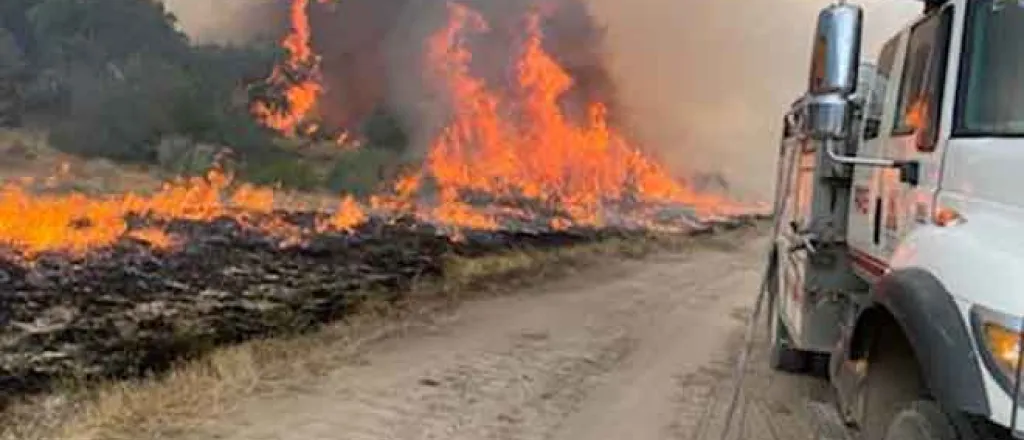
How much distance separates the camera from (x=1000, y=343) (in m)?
3.28

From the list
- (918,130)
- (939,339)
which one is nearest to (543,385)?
(918,130)

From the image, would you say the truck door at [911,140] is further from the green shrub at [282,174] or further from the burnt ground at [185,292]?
the green shrub at [282,174]

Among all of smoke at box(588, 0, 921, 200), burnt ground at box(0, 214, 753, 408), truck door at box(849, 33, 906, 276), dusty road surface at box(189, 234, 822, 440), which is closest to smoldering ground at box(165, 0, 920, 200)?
smoke at box(588, 0, 921, 200)

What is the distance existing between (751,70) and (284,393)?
34.2 meters

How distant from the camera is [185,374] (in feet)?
26.9

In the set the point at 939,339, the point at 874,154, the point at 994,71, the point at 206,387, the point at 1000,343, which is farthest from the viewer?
the point at 206,387

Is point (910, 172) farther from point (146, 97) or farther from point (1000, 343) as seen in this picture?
point (146, 97)

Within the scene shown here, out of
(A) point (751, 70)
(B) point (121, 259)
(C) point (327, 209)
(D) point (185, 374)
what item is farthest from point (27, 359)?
(A) point (751, 70)

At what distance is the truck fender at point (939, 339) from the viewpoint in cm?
336

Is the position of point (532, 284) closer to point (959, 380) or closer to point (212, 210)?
point (212, 210)

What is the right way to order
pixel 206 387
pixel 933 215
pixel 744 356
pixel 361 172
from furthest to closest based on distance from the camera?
pixel 361 172
pixel 744 356
pixel 206 387
pixel 933 215

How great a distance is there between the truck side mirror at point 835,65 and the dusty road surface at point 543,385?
265 cm

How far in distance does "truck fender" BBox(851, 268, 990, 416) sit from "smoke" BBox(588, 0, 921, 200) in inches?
1185

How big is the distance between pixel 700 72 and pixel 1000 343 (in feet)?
121
